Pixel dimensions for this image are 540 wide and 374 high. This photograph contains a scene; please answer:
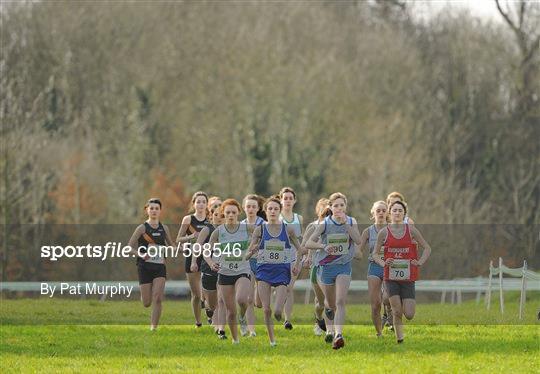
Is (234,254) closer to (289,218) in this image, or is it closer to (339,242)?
(339,242)

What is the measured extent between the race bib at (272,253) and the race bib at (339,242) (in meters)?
0.67

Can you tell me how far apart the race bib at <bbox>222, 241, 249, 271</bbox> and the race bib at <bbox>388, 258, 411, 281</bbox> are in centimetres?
213

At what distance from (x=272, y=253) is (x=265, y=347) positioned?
4.36 feet

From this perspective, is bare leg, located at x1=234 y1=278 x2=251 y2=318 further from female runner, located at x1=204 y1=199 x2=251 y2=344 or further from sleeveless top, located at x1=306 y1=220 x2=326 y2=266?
sleeveless top, located at x1=306 y1=220 x2=326 y2=266

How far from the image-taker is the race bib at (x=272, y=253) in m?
22.2

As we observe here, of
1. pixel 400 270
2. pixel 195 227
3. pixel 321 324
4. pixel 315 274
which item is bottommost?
pixel 321 324

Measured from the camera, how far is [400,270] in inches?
868

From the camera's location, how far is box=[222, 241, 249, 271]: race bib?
22.6 metres

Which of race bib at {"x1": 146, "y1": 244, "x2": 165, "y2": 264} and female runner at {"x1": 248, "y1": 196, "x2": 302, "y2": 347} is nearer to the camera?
female runner at {"x1": 248, "y1": 196, "x2": 302, "y2": 347}

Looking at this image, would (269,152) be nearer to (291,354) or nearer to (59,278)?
(59,278)

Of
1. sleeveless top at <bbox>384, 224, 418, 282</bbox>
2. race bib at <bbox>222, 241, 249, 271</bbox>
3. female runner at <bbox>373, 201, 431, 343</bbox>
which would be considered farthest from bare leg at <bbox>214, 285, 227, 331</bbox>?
sleeveless top at <bbox>384, 224, 418, 282</bbox>

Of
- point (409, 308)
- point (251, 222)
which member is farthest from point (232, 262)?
point (409, 308)

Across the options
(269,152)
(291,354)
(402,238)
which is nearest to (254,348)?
(291,354)

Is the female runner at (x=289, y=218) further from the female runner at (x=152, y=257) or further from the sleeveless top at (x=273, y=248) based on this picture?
the female runner at (x=152, y=257)
